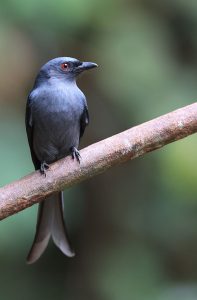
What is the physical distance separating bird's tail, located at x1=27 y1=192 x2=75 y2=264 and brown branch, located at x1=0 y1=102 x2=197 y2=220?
538 millimetres

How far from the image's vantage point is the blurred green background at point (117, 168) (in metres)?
4.87

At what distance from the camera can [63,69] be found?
4.55 m

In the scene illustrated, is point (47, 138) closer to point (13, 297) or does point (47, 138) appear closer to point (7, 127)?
point (7, 127)

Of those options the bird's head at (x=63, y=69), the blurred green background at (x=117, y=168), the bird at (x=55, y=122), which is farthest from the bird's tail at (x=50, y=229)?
the bird's head at (x=63, y=69)

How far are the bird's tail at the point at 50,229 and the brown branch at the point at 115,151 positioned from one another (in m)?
0.54

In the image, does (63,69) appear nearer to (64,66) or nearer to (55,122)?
(64,66)

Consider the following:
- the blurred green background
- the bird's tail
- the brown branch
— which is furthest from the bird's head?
the brown branch

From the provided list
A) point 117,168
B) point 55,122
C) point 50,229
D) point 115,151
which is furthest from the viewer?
point 117,168

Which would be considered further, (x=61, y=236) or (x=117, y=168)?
(x=117, y=168)

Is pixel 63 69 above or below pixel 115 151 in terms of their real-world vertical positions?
above

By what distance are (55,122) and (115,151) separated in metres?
0.88

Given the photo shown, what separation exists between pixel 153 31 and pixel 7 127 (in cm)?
144

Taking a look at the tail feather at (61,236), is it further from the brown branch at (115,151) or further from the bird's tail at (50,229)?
the brown branch at (115,151)

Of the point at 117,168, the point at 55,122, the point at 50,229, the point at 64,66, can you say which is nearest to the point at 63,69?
the point at 64,66
